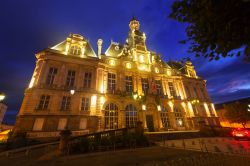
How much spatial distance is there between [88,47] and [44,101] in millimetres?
13669

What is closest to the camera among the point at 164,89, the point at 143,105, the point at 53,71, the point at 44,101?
the point at 44,101

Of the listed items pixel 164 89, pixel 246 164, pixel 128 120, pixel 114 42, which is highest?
pixel 114 42

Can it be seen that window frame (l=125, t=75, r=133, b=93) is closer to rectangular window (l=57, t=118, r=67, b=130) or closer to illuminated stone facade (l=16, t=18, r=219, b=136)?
illuminated stone facade (l=16, t=18, r=219, b=136)

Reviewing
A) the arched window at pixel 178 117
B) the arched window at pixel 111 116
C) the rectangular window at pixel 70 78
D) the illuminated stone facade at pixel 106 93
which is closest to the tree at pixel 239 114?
the illuminated stone facade at pixel 106 93

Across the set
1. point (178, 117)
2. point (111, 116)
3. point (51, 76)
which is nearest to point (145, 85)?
point (178, 117)

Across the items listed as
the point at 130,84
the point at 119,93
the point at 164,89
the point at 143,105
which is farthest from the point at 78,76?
the point at 164,89

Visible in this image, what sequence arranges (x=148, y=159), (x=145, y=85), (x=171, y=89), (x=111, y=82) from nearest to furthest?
(x=148, y=159), (x=111, y=82), (x=145, y=85), (x=171, y=89)

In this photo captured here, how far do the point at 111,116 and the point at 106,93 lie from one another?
410cm

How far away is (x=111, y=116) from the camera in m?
20.9

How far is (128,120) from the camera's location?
21.7 m

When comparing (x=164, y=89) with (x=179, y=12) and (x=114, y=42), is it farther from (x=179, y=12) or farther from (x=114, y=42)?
(x=179, y=12)

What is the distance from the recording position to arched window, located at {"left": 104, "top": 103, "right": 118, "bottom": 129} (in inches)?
796

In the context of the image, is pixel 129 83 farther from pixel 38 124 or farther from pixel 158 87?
pixel 38 124

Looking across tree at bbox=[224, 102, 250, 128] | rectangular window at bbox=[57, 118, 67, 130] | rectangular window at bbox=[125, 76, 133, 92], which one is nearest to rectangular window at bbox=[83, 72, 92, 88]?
rectangular window at bbox=[57, 118, 67, 130]
